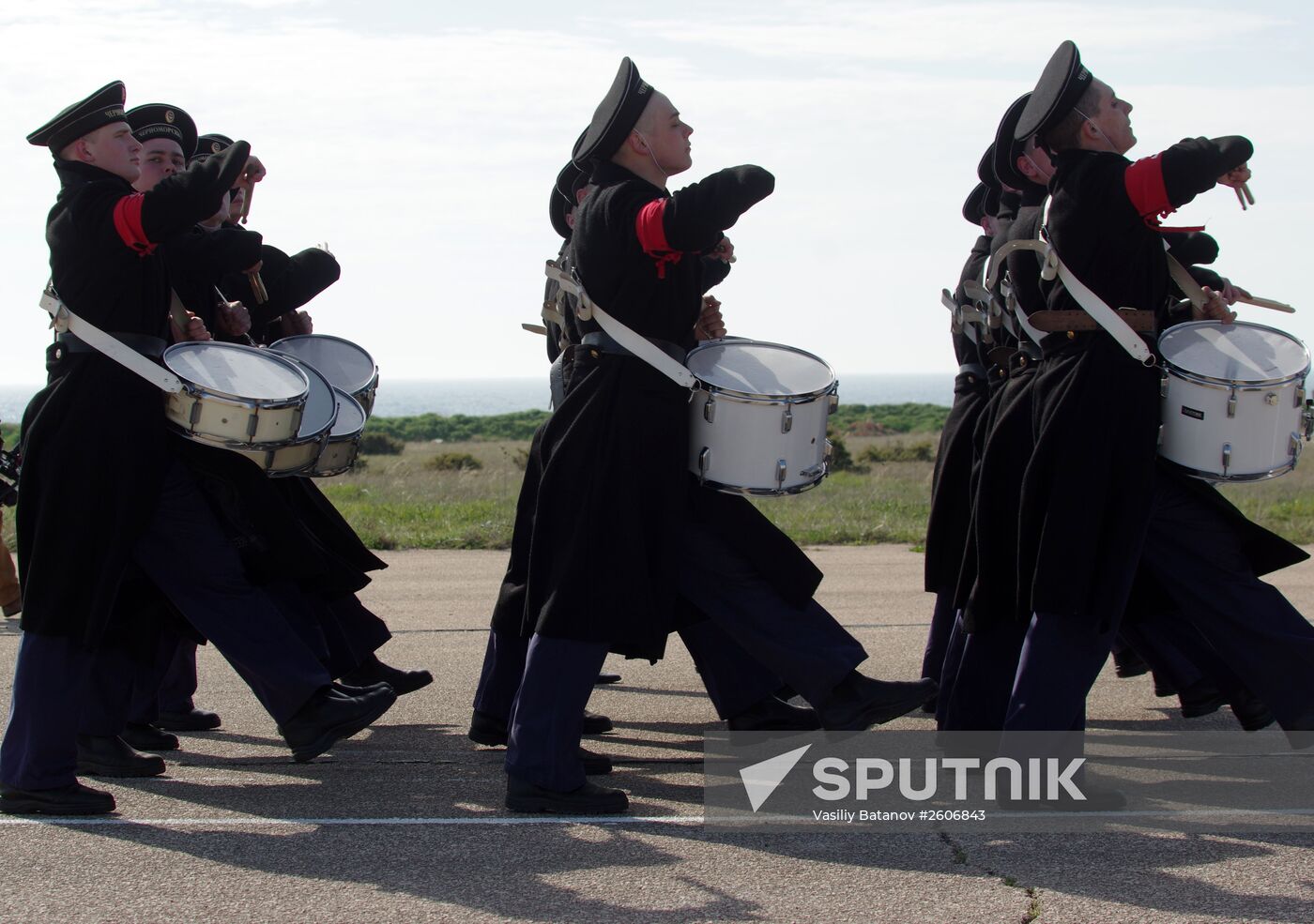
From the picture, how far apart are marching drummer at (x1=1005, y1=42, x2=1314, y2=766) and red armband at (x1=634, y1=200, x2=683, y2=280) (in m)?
1.19

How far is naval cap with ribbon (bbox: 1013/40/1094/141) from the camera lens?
519 centimetres

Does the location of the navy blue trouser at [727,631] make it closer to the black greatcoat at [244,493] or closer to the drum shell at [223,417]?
the black greatcoat at [244,493]

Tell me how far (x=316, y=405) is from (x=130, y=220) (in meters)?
0.95

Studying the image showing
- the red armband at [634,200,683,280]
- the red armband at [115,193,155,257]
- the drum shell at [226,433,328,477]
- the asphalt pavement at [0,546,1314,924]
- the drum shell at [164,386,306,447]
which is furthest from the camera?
the drum shell at [226,433,328,477]

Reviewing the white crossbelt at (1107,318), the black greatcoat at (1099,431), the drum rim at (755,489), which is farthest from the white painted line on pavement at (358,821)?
the white crossbelt at (1107,318)

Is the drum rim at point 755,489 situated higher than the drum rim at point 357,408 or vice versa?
the drum rim at point 357,408

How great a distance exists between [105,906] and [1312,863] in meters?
2.98

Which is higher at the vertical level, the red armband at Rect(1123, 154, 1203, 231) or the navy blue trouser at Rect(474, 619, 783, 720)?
the red armband at Rect(1123, 154, 1203, 231)

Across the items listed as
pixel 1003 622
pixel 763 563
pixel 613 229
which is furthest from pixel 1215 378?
pixel 613 229

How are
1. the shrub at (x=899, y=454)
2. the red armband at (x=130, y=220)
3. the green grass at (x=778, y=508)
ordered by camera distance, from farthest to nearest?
the shrub at (x=899, y=454) → the green grass at (x=778, y=508) → the red armband at (x=130, y=220)

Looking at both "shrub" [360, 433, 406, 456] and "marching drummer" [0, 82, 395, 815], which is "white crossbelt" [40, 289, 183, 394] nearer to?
"marching drummer" [0, 82, 395, 815]

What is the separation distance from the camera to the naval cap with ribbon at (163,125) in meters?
6.07

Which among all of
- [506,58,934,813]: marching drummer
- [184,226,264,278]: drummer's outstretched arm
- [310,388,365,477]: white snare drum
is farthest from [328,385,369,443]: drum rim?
[506,58,934,813]: marching drummer

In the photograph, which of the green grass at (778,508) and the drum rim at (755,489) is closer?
the drum rim at (755,489)
